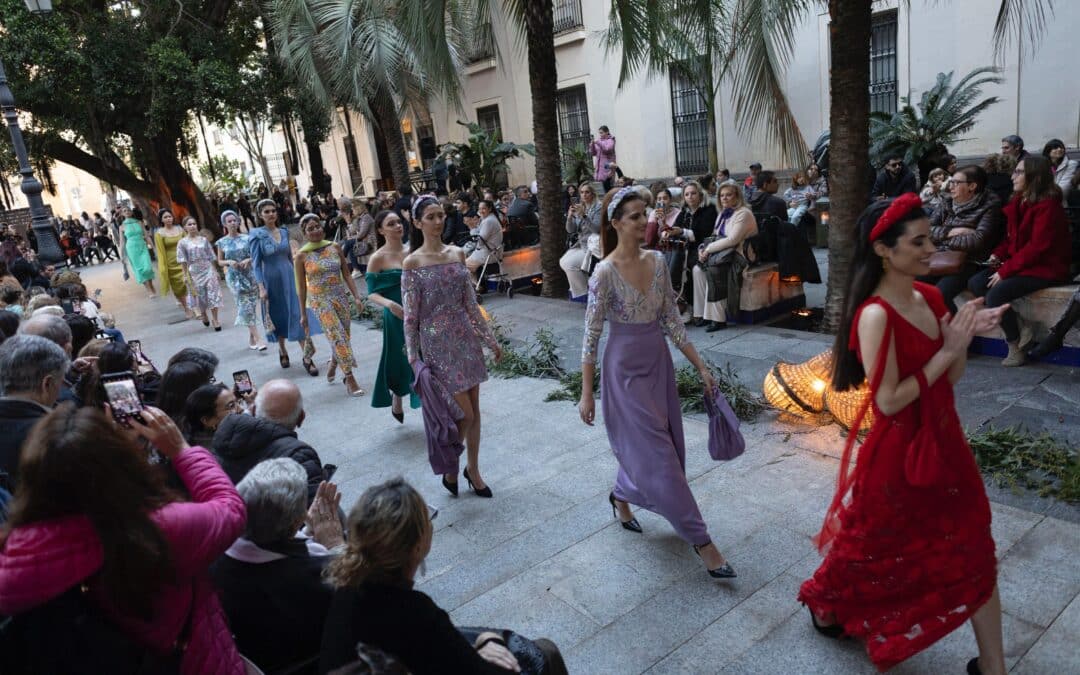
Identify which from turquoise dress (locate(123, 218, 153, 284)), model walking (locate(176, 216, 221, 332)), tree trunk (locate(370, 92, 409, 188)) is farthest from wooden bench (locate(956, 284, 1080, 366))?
turquoise dress (locate(123, 218, 153, 284))

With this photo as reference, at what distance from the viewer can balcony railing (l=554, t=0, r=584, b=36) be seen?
20.7 meters

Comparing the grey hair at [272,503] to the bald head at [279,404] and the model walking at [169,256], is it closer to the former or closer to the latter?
the bald head at [279,404]

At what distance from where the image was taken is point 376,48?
13133 millimetres

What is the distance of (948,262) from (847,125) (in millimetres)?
1488

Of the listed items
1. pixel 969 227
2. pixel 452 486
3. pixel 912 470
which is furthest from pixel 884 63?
pixel 912 470

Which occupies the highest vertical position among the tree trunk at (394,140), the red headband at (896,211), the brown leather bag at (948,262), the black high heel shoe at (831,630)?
the tree trunk at (394,140)

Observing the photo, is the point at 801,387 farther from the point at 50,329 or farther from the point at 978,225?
the point at 50,329

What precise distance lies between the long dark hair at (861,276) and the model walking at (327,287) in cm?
552

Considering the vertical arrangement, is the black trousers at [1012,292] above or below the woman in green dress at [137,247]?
below

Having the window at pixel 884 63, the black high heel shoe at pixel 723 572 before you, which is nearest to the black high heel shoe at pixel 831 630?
the black high heel shoe at pixel 723 572

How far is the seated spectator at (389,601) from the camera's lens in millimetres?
2115

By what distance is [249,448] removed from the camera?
3.30 metres

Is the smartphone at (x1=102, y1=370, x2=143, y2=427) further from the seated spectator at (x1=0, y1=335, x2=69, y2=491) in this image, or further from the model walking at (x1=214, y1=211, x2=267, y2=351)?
the model walking at (x1=214, y1=211, x2=267, y2=351)

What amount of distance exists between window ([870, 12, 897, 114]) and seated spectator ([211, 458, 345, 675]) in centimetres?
1408
